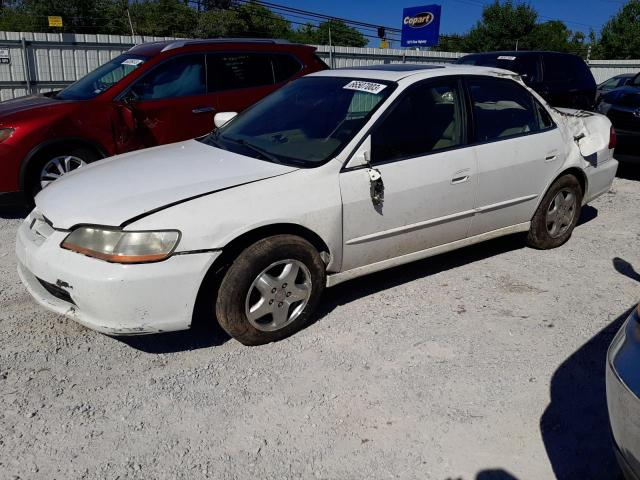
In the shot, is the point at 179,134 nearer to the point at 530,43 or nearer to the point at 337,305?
the point at 337,305

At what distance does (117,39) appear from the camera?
14188 millimetres

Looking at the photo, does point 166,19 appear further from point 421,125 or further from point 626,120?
point 421,125

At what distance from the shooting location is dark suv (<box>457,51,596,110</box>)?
30.1 ft

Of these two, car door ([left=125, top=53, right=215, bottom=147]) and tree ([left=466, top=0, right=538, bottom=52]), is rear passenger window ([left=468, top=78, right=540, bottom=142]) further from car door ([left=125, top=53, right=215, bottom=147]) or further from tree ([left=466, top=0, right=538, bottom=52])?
tree ([left=466, top=0, right=538, bottom=52])

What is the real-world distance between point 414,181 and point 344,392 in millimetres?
1487

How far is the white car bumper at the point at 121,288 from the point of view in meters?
2.96

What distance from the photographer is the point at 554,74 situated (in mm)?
9344

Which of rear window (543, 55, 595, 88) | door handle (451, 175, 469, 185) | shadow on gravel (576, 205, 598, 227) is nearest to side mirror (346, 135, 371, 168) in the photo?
door handle (451, 175, 469, 185)

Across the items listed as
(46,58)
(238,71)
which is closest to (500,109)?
(238,71)

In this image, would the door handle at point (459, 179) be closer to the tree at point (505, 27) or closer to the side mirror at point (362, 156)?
the side mirror at point (362, 156)

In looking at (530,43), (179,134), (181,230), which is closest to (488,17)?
(530,43)

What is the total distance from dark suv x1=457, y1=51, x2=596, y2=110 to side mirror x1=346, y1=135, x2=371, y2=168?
20.8ft

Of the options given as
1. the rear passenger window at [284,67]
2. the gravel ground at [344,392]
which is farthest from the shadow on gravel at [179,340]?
the rear passenger window at [284,67]

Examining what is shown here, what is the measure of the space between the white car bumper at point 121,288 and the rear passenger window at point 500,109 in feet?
7.62
